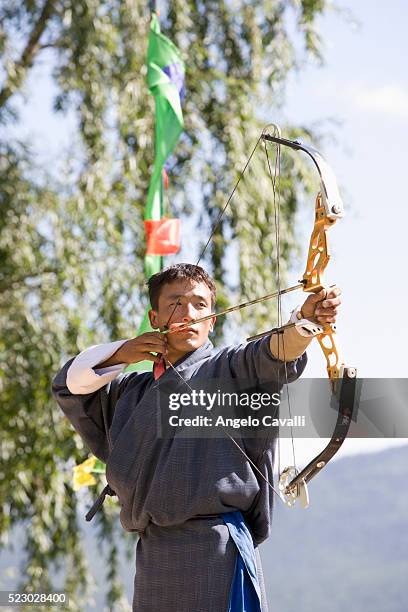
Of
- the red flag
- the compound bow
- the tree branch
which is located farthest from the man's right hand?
the tree branch

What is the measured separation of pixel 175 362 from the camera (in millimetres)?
2301

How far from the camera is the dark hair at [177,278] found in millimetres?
2287

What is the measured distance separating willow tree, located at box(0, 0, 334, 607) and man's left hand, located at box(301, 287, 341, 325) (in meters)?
2.86

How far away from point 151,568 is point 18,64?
11.6 ft

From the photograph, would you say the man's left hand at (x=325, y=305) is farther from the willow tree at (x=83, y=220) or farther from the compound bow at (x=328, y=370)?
the willow tree at (x=83, y=220)

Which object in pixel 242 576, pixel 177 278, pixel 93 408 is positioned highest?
pixel 177 278

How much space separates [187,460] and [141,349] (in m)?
0.25

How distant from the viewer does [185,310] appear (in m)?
2.24

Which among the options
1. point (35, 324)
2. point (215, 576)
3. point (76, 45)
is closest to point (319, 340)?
point (215, 576)

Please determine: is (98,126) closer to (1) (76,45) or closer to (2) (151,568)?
(1) (76,45)

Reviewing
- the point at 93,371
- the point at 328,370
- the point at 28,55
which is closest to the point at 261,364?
the point at 328,370

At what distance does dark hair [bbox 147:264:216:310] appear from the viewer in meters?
2.29

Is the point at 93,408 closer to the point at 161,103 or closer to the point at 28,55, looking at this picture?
the point at 161,103

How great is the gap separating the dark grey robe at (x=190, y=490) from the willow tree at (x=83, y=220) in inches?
99.4
